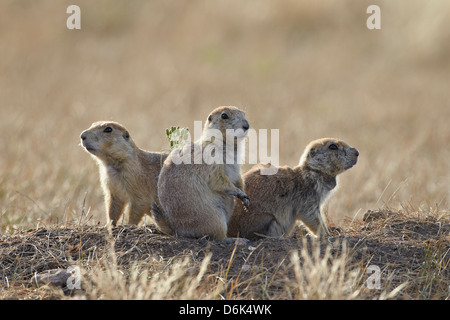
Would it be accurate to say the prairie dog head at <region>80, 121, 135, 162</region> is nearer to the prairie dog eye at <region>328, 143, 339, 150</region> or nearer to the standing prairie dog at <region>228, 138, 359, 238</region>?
the standing prairie dog at <region>228, 138, 359, 238</region>

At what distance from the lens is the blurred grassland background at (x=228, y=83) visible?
11257mm

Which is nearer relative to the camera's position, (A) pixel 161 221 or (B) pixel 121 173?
(A) pixel 161 221

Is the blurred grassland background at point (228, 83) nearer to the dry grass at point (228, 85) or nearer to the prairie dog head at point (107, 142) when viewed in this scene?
the dry grass at point (228, 85)

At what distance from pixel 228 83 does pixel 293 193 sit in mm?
11173

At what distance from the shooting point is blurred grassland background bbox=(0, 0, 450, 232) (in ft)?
36.9

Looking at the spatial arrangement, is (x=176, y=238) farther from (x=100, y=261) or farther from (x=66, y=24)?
(x=66, y=24)

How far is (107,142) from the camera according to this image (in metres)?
7.20

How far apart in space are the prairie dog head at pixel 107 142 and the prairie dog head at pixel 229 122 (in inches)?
38.8

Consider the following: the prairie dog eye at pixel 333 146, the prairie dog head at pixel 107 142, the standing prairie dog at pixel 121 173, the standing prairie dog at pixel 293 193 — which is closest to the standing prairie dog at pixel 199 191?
the standing prairie dog at pixel 293 193

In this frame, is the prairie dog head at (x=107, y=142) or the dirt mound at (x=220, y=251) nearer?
the dirt mound at (x=220, y=251)

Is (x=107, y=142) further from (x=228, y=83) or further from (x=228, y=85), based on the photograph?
(x=228, y=83)

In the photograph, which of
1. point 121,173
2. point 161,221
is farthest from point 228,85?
point 161,221

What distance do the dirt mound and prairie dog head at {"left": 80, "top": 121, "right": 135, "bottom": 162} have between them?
951 mm
